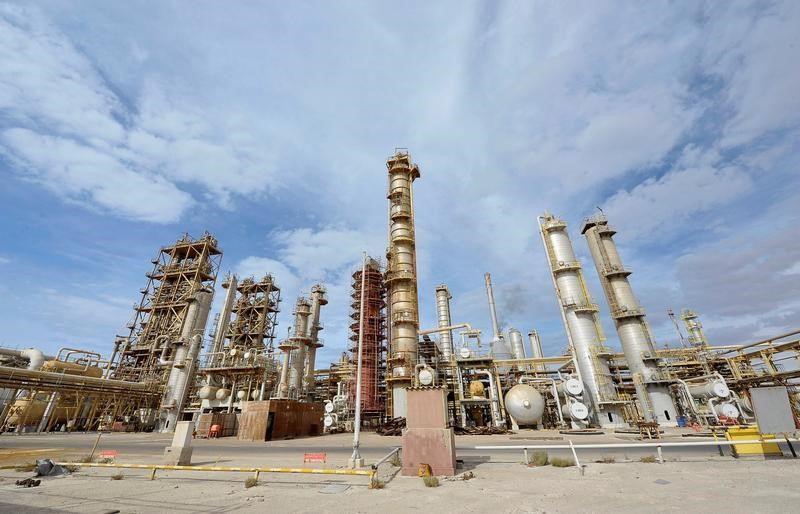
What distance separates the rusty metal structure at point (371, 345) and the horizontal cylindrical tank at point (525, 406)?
1736cm

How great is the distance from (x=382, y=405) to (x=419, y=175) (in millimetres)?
32817

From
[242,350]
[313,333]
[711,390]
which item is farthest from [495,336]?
[242,350]

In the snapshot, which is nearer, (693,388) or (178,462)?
(178,462)

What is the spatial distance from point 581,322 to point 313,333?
38.2 m

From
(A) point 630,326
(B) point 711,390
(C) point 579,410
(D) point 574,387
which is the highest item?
(A) point 630,326

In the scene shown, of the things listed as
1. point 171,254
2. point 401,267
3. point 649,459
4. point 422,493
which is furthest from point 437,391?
point 171,254

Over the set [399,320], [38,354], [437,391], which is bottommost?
[437,391]

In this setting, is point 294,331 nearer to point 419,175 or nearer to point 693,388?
point 419,175

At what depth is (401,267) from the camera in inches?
1566

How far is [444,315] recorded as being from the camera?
5241 centimetres

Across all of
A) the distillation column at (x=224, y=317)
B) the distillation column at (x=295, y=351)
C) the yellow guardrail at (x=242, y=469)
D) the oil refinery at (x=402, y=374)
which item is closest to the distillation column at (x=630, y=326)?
the oil refinery at (x=402, y=374)

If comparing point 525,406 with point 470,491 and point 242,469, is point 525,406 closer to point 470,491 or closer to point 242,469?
point 470,491

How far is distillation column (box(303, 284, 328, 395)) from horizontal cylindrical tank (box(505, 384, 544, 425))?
30906 mm

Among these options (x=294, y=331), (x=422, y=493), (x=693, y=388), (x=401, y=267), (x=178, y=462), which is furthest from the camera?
(x=294, y=331)
